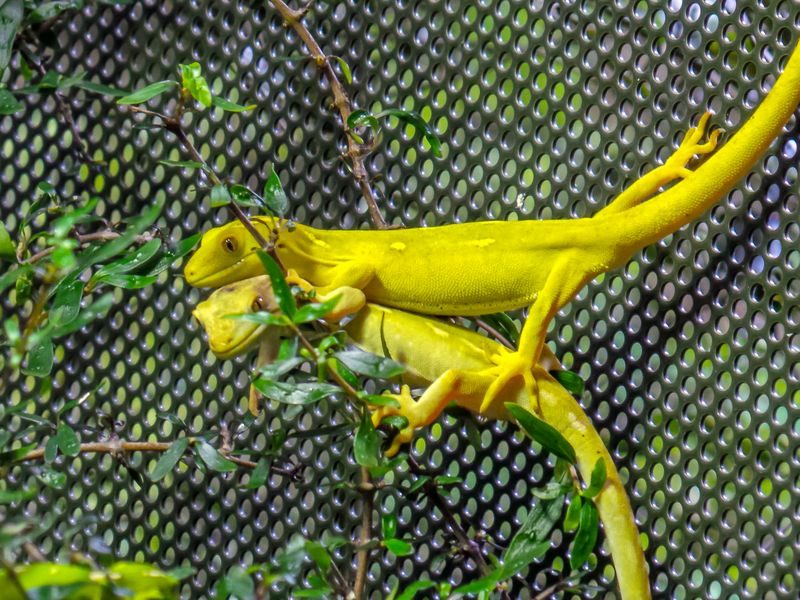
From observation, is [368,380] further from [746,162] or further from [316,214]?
[746,162]

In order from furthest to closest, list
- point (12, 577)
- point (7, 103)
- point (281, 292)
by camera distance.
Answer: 1. point (7, 103)
2. point (281, 292)
3. point (12, 577)

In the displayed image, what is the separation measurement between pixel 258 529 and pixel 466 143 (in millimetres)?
561

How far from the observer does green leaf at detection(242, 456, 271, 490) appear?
3.18ft

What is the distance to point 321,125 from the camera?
128 centimetres

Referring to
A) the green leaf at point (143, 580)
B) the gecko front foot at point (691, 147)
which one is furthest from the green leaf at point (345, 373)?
the gecko front foot at point (691, 147)

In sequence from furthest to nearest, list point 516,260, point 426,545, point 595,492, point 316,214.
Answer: point 316,214
point 426,545
point 516,260
point 595,492

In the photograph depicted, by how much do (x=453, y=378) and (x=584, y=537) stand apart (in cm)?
22

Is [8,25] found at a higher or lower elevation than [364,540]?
higher

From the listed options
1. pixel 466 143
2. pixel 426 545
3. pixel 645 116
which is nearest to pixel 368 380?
pixel 426 545

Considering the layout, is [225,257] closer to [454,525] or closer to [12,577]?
[454,525]

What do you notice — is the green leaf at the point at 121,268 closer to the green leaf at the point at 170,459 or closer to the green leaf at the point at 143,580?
the green leaf at the point at 170,459

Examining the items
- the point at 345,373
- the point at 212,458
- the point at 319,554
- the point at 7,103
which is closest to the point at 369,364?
the point at 345,373

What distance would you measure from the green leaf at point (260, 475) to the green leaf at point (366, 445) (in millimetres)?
176

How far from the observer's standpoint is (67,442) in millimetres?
961
